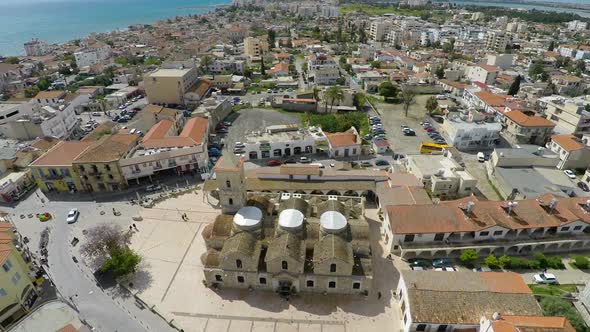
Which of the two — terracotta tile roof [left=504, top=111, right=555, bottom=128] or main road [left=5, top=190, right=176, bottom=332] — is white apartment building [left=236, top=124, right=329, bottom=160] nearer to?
main road [left=5, top=190, right=176, bottom=332]

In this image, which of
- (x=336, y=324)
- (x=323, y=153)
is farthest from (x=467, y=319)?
(x=323, y=153)

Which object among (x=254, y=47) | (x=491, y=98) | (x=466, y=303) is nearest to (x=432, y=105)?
(x=491, y=98)

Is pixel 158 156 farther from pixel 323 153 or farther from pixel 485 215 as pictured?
pixel 485 215

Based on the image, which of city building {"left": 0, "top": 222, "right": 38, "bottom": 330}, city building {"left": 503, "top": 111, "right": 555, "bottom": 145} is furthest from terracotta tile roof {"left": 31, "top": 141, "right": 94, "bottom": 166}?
city building {"left": 503, "top": 111, "right": 555, "bottom": 145}

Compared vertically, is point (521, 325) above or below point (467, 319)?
above

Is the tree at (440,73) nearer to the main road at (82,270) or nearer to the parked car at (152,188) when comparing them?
the parked car at (152,188)
